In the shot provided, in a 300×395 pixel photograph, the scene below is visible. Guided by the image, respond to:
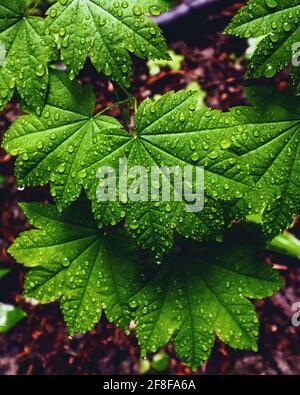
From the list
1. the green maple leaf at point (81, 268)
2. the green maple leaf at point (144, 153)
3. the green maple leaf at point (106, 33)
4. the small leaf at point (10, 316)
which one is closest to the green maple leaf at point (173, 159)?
the green maple leaf at point (144, 153)

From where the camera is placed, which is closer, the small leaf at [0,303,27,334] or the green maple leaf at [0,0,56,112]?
the green maple leaf at [0,0,56,112]

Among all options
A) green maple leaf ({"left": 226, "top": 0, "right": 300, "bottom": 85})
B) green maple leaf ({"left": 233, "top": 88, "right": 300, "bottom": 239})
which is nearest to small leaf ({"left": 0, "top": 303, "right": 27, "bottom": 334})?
green maple leaf ({"left": 233, "top": 88, "right": 300, "bottom": 239})

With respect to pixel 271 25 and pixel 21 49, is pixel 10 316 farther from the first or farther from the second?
pixel 271 25

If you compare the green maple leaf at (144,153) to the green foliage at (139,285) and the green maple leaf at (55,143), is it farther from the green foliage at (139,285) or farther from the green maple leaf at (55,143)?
the green foliage at (139,285)

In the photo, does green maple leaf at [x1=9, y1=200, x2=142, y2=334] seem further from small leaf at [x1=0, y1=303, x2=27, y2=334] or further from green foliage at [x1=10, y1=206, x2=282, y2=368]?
small leaf at [x1=0, y1=303, x2=27, y2=334]

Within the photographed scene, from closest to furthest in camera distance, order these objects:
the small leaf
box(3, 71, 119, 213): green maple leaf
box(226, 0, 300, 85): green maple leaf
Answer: box(226, 0, 300, 85): green maple leaf
box(3, 71, 119, 213): green maple leaf
the small leaf

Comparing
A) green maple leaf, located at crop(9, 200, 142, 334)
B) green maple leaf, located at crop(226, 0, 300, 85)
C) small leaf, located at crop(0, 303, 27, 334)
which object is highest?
green maple leaf, located at crop(226, 0, 300, 85)

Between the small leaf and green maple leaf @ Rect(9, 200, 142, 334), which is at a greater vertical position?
green maple leaf @ Rect(9, 200, 142, 334)

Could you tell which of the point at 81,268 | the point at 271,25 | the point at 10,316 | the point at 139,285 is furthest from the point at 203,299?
the point at 10,316

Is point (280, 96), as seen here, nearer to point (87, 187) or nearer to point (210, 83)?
point (87, 187)
